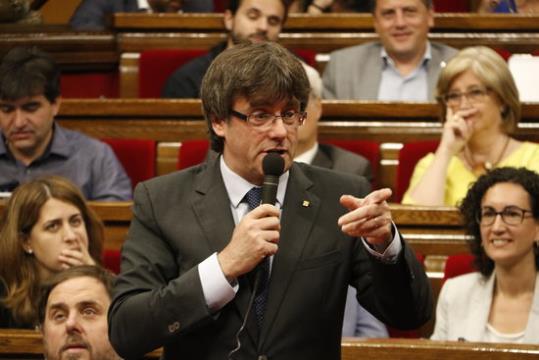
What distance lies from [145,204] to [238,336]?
0.11 meters

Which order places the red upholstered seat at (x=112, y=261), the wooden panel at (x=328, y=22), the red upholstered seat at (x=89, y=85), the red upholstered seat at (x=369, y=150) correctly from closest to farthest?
the red upholstered seat at (x=112, y=261)
the red upholstered seat at (x=369, y=150)
the wooden panel at (x=328, y=22)
the red upholstered seat at (x=89, y=85)

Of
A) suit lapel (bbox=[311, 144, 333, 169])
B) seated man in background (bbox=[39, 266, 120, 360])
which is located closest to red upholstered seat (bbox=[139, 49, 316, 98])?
suit lapel (bbox=[311, 144, 333, 169])

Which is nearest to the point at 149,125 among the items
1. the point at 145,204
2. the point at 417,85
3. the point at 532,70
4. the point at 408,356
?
the point at 417,85

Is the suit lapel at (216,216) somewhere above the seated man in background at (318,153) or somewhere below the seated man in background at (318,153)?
above

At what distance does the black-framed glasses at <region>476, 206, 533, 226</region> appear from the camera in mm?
1208

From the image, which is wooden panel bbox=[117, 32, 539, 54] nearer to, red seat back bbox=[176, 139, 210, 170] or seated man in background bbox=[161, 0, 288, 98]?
seated man in background bbox=[161, 0, 288, 98]

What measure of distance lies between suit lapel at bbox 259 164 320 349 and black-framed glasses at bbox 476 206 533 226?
17.9 inches

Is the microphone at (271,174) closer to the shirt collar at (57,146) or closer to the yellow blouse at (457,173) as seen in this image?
the yellow blouse at (457,173)

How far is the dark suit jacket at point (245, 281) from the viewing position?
0.74 metres

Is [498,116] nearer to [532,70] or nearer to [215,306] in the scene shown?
[532,70]

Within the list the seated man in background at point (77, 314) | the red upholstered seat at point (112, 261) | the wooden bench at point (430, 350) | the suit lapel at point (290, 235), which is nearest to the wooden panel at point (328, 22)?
the red upholstered seat at point (112, 261)

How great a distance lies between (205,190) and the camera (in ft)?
2.61

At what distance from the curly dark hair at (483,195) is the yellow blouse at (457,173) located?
192 millimetres

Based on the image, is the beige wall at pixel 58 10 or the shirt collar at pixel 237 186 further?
the beige wall at pixel 58 10
